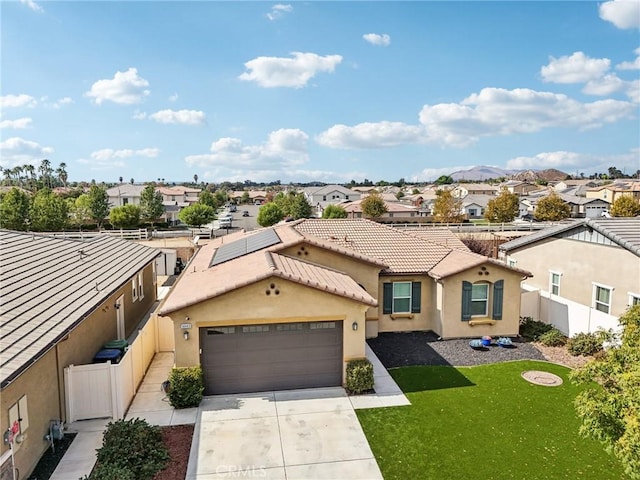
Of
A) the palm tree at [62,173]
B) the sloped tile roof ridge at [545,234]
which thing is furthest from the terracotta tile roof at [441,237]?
the palm tree at [62,173]

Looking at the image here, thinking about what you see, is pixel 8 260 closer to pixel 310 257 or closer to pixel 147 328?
pixel 147 328

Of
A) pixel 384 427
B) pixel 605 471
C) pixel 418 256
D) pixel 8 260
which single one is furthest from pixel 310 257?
pixel 605 471

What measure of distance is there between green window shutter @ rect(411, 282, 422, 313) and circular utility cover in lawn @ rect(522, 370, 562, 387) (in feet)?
16.6

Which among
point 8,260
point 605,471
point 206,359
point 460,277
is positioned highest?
point 8,260

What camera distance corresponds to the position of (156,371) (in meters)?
15.2

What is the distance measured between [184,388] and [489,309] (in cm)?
1245

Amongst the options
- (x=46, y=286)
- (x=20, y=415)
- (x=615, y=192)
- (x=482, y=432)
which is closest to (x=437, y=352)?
(x=482, y=432)

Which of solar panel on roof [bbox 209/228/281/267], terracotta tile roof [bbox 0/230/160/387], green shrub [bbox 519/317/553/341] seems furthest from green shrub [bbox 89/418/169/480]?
green shrub [bbox 519/317/553/341]

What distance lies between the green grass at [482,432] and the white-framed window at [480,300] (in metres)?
3.68

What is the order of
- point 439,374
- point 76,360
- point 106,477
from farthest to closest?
point 439,374
point 76,360
point 106,477

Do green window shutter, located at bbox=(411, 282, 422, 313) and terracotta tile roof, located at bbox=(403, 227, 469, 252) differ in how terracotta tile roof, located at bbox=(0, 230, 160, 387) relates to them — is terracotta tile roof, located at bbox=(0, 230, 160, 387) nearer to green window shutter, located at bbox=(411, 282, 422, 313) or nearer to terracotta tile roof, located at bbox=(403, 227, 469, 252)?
green window shutter, located at bbox=(411, 282, 422, 313)

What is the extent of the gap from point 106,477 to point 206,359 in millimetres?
4560

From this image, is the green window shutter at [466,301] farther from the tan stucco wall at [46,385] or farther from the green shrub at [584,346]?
the tan stucco wall at [46,385]

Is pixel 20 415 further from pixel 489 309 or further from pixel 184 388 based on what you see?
pixel 489 309
